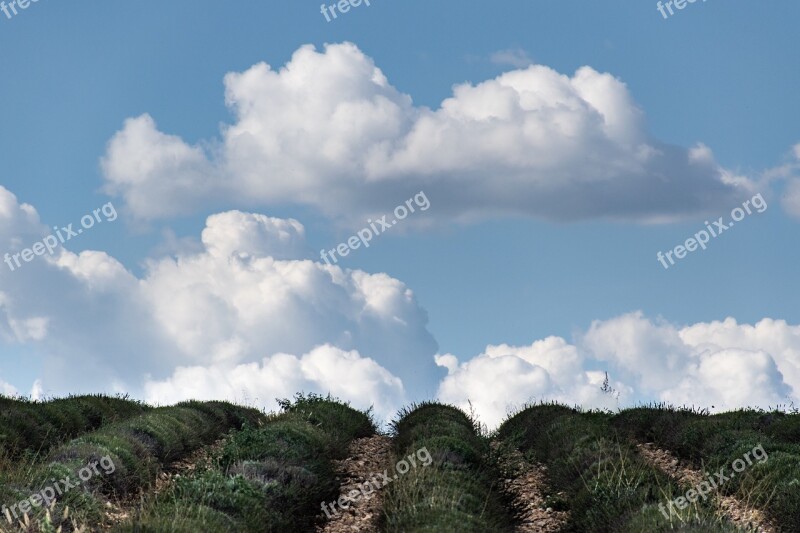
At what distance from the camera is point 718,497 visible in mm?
13719

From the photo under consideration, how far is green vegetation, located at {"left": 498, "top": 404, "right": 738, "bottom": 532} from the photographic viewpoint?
11.7 m

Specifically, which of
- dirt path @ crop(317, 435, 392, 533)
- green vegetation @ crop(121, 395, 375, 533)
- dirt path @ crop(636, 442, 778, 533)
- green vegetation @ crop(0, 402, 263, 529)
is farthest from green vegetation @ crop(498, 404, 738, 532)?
green vegetation @ crop(0, 402, 263, 529)

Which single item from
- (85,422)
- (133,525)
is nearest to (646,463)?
(133,525)

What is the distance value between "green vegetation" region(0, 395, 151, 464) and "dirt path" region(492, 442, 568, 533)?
966 centimetres

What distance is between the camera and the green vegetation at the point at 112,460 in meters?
13.8

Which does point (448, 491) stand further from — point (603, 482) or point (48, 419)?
point (48, 419)

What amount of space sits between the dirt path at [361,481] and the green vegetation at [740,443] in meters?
6.07

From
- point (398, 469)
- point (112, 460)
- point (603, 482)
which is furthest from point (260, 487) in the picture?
point (603, 482)

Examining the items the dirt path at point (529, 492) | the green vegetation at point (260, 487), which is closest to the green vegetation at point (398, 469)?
the green vegetation at point (260, 487)

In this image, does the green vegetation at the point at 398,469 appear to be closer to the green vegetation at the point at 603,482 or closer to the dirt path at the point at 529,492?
the green vegetation at the point at 603,482

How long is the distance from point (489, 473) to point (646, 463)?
2.88 m

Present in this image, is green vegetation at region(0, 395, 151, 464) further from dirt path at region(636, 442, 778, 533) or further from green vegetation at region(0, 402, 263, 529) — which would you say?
dirt path at region(636, 442, 778, 533)

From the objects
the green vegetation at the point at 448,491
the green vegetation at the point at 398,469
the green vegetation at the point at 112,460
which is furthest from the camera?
the green vegetation at the point at 112,460

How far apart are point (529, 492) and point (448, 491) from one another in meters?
3.88
